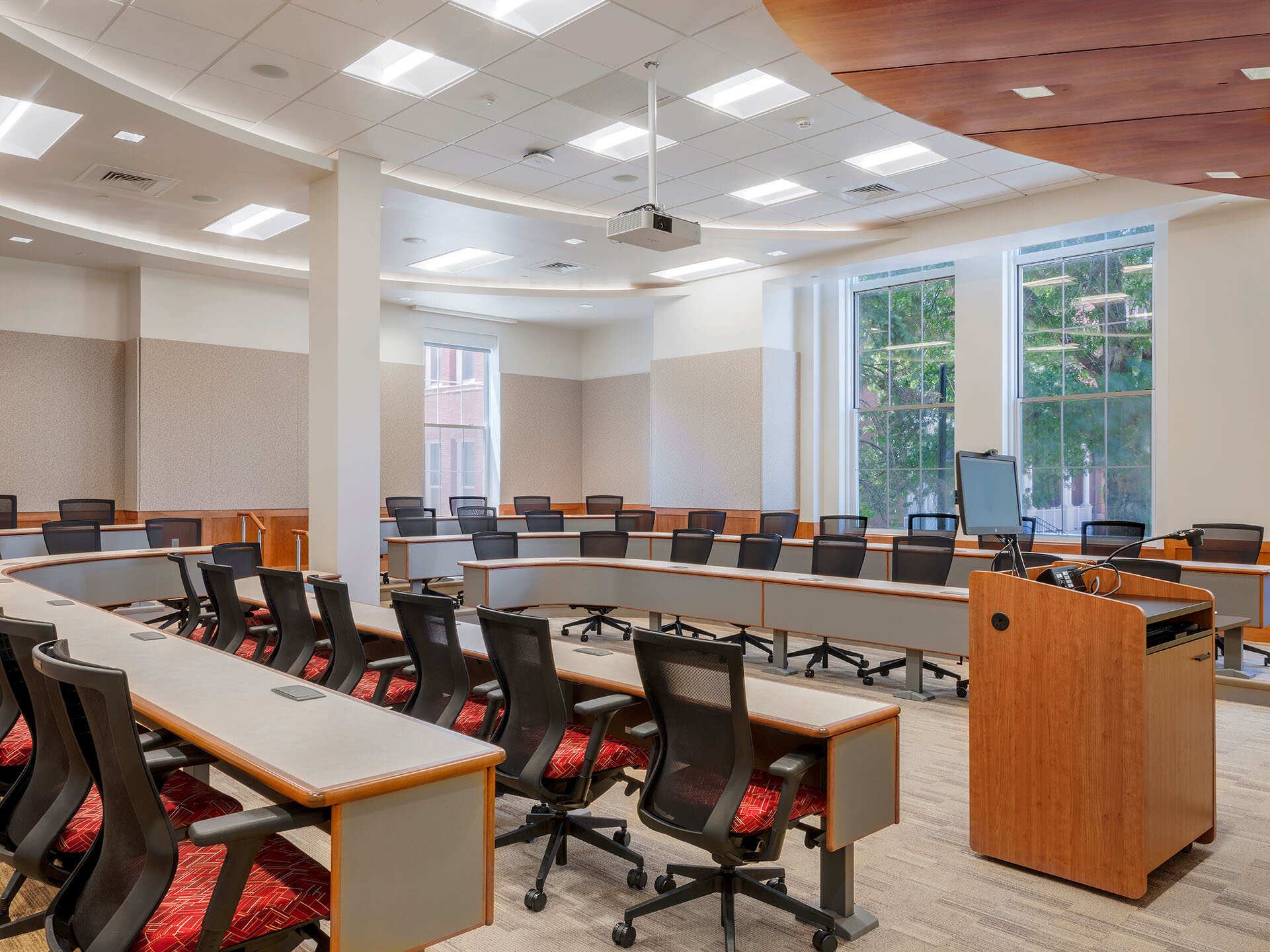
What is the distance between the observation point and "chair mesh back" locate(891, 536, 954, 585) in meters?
6.45

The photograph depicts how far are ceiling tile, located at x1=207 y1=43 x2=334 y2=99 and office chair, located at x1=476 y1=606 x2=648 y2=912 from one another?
4421 mm

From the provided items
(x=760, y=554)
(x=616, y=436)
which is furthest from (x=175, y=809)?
(x=616, y=436)

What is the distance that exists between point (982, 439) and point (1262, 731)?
512 centimetres

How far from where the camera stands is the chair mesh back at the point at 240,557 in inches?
250

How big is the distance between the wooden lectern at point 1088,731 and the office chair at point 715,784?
2.67 feet

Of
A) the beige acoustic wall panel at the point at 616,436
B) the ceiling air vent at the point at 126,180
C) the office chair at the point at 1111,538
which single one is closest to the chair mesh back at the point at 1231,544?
the office chair at the point at 1111,538

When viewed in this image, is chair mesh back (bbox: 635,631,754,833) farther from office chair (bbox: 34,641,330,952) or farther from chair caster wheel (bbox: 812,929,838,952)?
office chair (bbox: 34,641,330,952)

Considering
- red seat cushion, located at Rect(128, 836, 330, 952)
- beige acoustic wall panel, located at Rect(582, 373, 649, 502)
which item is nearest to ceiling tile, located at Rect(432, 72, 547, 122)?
red seat cushion, located at Rect(128, 836, 330, 952)

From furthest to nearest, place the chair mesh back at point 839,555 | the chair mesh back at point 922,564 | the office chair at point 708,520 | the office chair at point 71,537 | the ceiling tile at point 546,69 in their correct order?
the office chair at point 708,520 → the office chair at point 71,537 → the chair mesh back at point 839,555 → the chair mesh back at point 922,564 → the ceiling tile at point 546,69

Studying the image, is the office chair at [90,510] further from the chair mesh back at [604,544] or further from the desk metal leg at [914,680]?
the desk metal leg at [914,680]

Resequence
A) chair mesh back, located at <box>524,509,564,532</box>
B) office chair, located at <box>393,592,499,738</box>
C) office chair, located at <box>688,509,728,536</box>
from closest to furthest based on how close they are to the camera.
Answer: office chair, located at <box>393,592,499,738</box> < chair mesh back, located at <box>524,509,564,532</box> < office chair, located at <box>688,509,728,536</box>

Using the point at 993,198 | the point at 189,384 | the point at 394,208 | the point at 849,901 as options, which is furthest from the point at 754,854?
the point at 189,384

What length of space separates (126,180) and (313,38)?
10.9 feet

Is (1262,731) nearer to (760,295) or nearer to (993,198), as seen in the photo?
(993,198)
